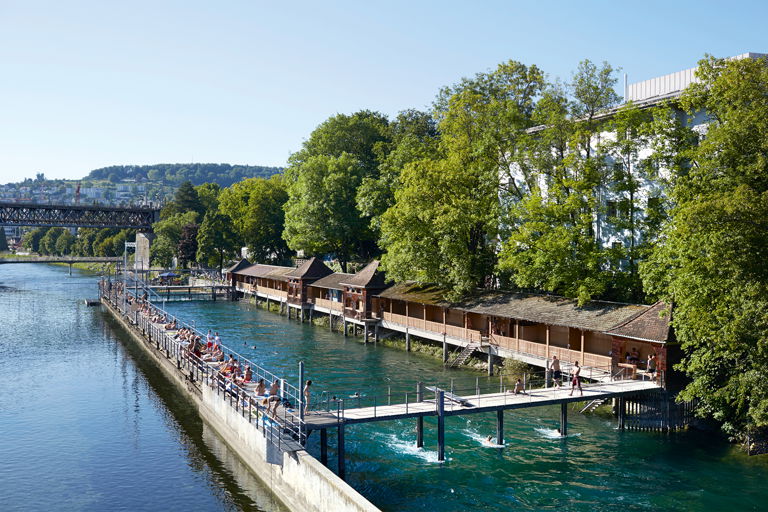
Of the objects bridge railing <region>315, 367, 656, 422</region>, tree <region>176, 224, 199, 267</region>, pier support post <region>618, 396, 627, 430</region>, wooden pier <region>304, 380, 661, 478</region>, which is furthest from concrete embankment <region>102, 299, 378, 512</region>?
tree <region>176, 224, 199, 267</region>

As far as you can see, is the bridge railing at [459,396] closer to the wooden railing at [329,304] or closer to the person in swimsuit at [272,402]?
the person in swimsuit at [272,402]

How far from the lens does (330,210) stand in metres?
79.4

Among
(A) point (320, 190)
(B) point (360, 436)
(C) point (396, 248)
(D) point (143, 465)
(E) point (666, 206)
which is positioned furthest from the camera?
(A) point (320, 190)

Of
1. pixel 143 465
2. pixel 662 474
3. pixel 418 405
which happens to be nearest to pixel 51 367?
pixel 143 465

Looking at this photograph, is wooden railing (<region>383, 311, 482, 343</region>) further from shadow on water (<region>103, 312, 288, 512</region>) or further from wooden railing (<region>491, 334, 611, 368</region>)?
shadow on water (<region>103, 312, 288, 512</region>)

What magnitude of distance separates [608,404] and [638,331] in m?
4.31

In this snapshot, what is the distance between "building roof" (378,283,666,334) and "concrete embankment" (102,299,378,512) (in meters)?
18.9

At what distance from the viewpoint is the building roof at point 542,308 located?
126 ft

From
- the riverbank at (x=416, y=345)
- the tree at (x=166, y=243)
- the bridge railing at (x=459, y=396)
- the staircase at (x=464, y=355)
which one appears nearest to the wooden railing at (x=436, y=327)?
the staircase at (x=464, y=355)

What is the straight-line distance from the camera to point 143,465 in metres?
29.6

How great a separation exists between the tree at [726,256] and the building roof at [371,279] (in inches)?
1173

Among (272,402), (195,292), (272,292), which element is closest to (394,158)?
(272,292)

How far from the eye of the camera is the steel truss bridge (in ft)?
424

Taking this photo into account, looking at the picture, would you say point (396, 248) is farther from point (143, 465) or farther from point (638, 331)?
point (143, 465)
